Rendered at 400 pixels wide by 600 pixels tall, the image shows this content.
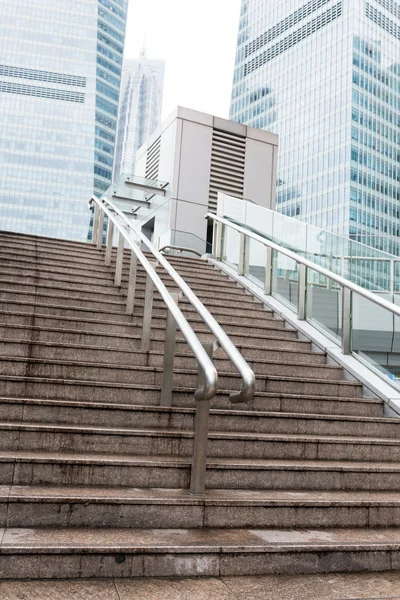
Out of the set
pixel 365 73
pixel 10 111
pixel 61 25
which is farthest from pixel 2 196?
pixel 365 73

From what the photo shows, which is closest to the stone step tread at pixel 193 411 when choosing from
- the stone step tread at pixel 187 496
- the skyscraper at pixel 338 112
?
the stone step tread at pixel 187 496

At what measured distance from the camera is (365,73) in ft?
277

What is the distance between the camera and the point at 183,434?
3.44 meters

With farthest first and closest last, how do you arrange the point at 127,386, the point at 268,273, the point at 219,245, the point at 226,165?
the point at 226,165
the point at 219,245
the point at 268,273
the point at 127,386

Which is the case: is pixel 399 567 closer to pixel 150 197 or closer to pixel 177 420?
pixel 177 420

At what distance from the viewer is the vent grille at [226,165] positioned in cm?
1267

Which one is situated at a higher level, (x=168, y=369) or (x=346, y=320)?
(x=346, y=320)

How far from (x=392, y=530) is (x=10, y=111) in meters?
112

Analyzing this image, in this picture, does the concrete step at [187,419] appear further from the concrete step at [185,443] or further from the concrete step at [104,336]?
the concrete step at [104,336]

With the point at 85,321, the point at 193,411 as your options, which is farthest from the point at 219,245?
the point at 193,411

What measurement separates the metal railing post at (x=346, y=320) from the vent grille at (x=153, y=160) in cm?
911

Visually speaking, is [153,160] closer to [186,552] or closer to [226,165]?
[226,165]

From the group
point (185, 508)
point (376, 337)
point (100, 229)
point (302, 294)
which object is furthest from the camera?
point (100, 229)

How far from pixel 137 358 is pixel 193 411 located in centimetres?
91
